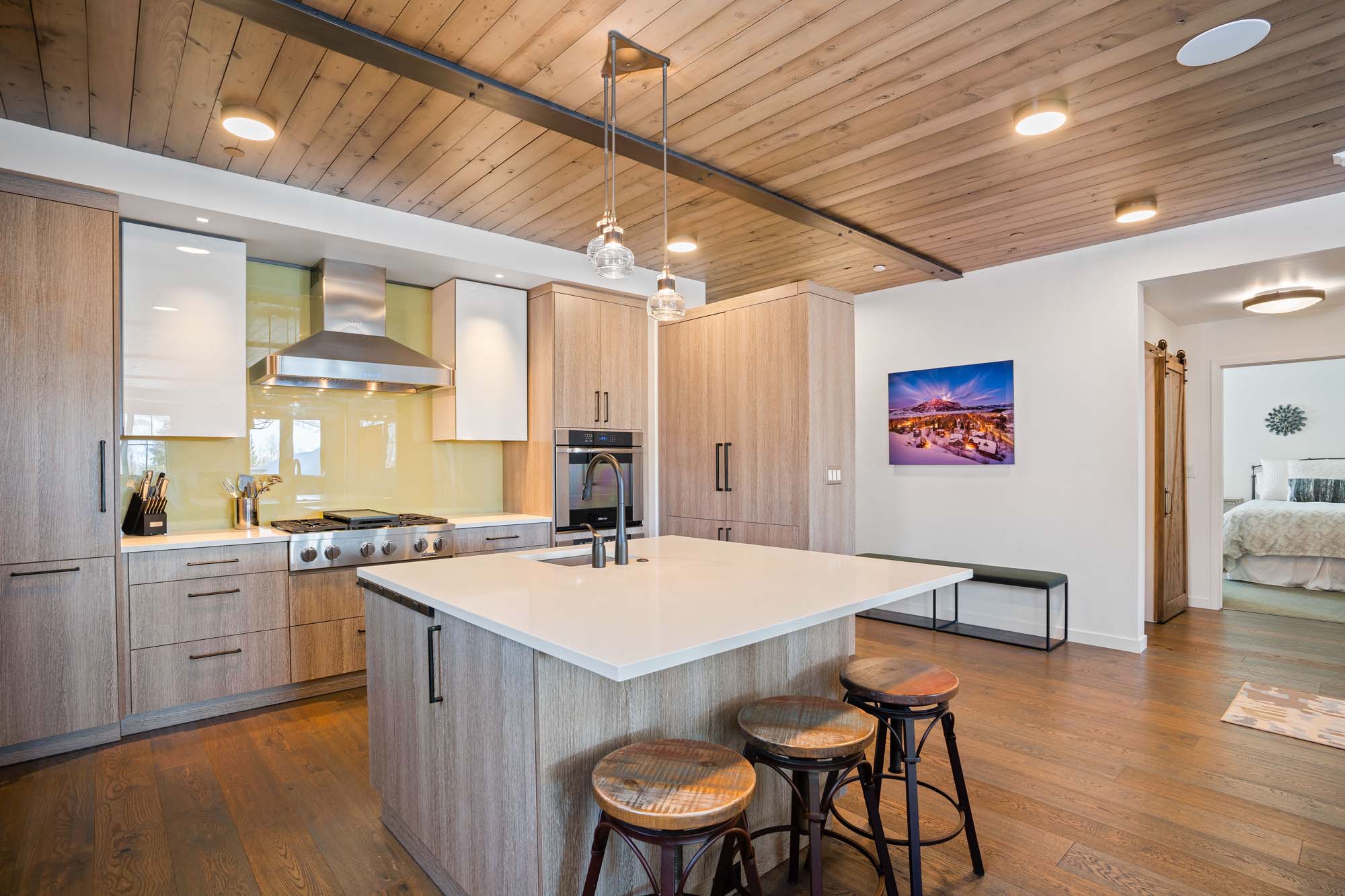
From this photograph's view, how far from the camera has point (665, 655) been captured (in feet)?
4.11

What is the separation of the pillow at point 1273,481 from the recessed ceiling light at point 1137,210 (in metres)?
6.32

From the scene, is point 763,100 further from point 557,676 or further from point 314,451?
point 314,451

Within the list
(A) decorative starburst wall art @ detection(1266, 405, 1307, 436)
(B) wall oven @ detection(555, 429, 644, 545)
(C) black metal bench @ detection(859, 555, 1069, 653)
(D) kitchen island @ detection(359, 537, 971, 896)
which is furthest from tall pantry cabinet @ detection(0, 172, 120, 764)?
(A) decorative starburst wall art @ detection(1266, 405, 1307, 436)

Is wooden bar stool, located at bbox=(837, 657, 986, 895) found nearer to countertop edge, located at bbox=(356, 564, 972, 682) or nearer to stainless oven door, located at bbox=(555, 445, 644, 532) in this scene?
countertop edge, located at bbox=(356, 564, 972, 682)

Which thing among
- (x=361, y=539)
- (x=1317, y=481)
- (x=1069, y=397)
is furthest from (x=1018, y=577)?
(x=1317, y=481)

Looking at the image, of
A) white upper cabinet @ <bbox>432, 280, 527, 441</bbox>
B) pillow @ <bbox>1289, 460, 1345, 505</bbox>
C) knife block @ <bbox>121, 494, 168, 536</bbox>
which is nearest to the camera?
knife block @ <bbox>121, 494, 168, 536</bbox>

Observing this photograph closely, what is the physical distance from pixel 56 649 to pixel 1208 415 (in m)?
7.48

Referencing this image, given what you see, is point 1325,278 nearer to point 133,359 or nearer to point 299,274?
point 299,274

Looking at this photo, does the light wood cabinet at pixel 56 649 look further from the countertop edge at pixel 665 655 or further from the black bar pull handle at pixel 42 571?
the countertop edge at pixel 665 655

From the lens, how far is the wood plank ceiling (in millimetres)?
2016

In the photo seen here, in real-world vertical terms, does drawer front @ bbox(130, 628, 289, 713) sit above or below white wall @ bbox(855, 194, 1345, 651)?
below

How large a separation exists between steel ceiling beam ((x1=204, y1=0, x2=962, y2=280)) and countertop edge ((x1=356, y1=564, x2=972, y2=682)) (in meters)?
1.67

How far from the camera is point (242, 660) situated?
10.6 ft

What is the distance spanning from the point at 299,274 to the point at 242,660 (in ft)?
7.12
